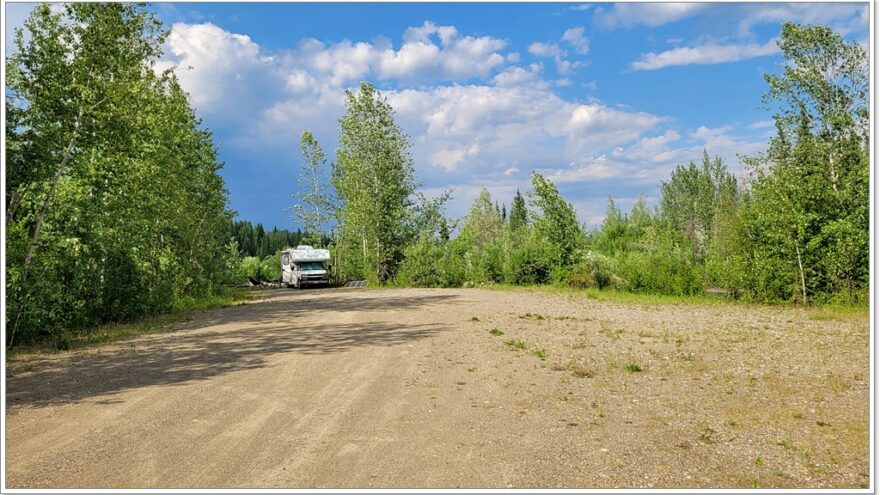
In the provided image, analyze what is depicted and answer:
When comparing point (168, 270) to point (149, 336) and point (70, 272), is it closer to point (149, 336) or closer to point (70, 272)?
point (70, 272)

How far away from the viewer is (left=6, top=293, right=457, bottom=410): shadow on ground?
8.06 meters

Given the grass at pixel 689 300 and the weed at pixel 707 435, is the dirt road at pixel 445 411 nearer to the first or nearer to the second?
the weed at pixel 707 435

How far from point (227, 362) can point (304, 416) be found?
3.89m

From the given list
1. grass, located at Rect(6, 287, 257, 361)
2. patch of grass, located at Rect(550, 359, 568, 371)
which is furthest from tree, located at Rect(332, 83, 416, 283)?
patch of grass, located at Rect(550, 359, 568, 371)

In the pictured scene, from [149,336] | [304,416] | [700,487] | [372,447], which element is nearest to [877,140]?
[700,487]

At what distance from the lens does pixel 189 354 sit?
10602 millimetres

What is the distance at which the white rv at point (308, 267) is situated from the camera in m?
39.0

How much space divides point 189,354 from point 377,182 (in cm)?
2761

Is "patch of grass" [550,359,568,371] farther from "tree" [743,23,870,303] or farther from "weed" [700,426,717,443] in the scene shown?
"tree" [743,23,870,303]

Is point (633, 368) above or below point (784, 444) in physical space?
above

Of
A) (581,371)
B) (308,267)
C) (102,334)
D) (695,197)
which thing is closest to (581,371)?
(581,371)

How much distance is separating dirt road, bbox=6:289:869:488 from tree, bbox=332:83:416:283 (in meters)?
24.2

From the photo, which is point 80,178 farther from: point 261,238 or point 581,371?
point 261,238

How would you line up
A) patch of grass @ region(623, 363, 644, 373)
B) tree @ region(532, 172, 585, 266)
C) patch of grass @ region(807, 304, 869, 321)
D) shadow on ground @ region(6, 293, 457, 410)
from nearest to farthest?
shadow on ground @ region(6, 293, 457, 410)
patch of grass @ region(623, 363, 644, 373)
patch of grass @ region(807, 304, 869, 321)
tree @ region(532, 172, 585, 266)
